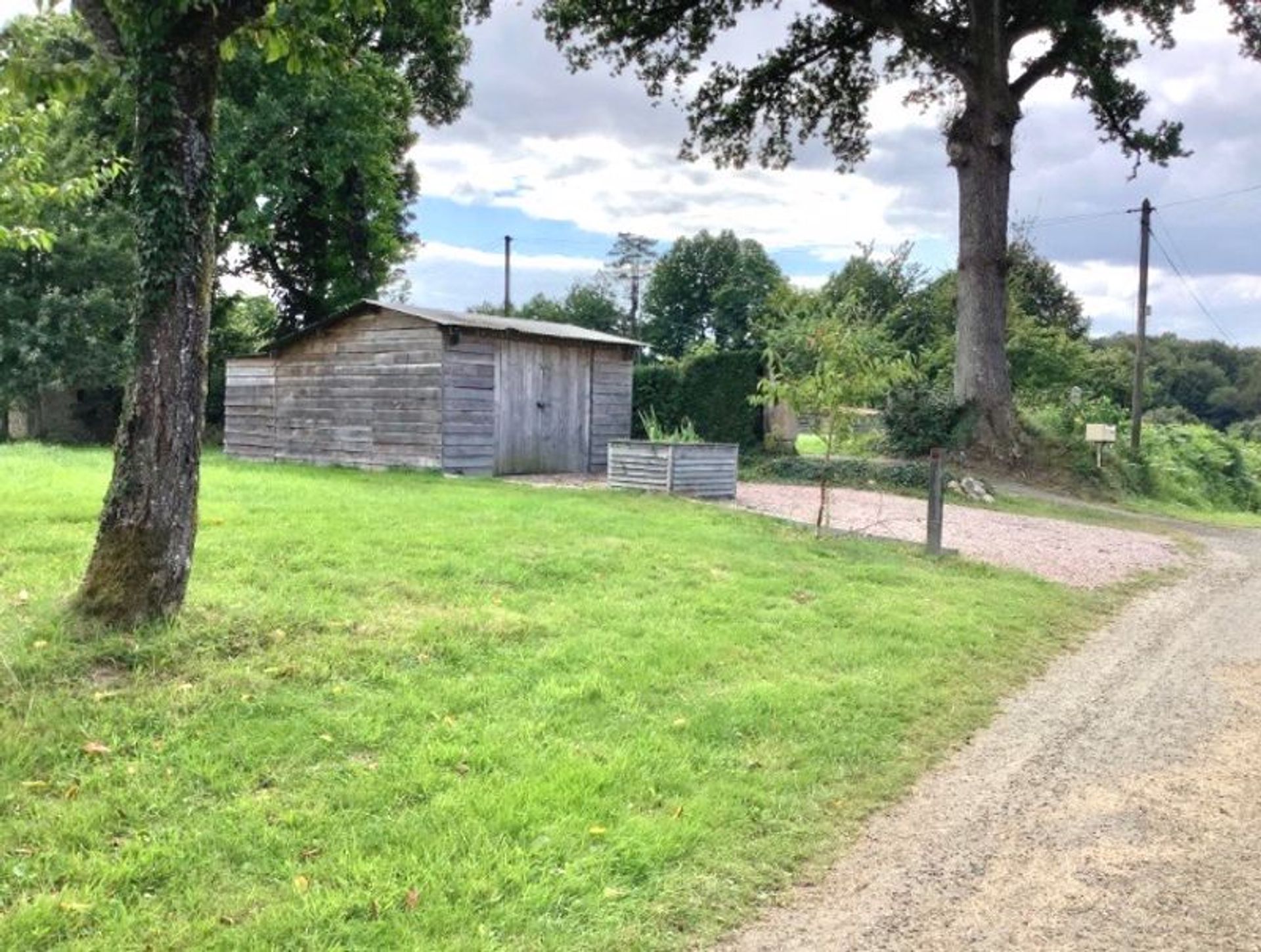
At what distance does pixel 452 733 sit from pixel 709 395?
56.8 ft

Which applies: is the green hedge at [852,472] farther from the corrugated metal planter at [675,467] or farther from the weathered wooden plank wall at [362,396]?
the weathered wooden plank wall at [362,396]

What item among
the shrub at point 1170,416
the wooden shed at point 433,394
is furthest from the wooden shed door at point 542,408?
the shrub at point 1170,416

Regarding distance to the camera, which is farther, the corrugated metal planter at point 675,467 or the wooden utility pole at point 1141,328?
the wooden utility pole at point 1141,328

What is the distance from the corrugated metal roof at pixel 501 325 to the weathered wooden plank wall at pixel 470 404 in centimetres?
29

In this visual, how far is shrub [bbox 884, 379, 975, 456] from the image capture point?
19.0m

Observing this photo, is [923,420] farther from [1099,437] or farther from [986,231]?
[986,231]

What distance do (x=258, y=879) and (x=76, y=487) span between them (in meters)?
8.46

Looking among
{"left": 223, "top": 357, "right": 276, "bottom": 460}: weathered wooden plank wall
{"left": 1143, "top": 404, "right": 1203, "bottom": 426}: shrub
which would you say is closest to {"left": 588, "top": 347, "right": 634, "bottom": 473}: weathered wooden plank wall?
{"left": 223, "top": 357, "right": 276, "bottom": 460}: weathered wooden plank wall

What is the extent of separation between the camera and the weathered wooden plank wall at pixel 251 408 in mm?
18406

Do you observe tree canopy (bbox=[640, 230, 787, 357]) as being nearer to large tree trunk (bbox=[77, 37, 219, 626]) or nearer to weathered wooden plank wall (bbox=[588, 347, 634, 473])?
weathered wooden plank wall (bbox=[588, 347, 634, 473])

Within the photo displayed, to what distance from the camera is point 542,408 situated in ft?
55.6

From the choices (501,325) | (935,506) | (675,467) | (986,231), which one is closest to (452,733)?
(935,506)

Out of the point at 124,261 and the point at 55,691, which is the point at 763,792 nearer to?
the point at 55,691

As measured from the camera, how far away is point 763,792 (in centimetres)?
371
